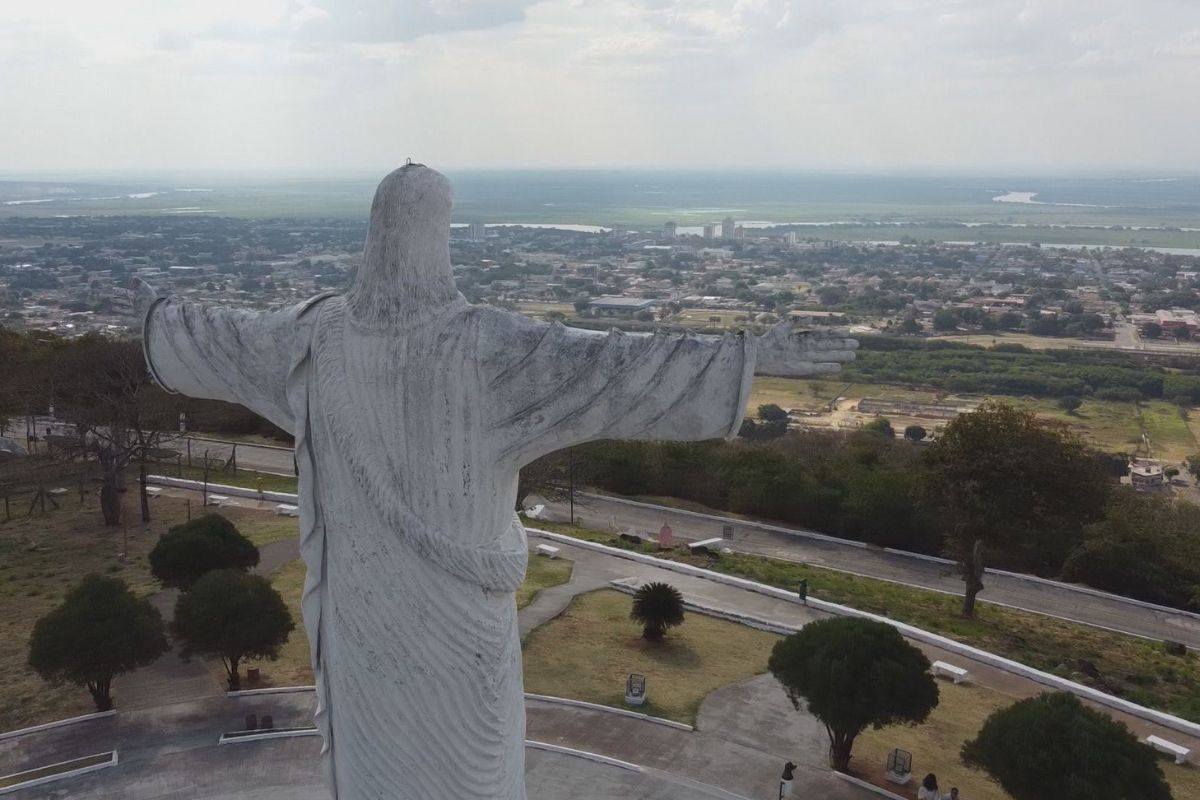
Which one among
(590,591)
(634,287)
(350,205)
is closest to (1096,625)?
(590,591)

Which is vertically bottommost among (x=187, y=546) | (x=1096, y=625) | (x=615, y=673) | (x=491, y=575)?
(x=1096, y=625)

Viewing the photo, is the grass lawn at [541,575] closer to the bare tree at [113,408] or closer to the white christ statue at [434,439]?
the bare tree at [113,408]

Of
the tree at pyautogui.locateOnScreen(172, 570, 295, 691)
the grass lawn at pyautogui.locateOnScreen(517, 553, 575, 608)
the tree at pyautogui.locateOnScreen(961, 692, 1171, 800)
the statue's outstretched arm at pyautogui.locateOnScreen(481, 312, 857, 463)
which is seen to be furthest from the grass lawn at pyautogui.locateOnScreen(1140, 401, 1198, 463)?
the statue's outstretched arm at pyautogui.locateOnScreen(481, 312, 857, 463)

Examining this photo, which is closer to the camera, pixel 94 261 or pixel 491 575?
pixel 491 575

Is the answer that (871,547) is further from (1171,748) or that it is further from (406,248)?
(406,248)

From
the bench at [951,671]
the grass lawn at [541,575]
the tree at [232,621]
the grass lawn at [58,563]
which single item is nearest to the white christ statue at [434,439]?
the tree at [232,621]

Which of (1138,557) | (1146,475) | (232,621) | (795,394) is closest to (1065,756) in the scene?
(232,621)

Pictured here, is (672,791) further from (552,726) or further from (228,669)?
(228,669)
